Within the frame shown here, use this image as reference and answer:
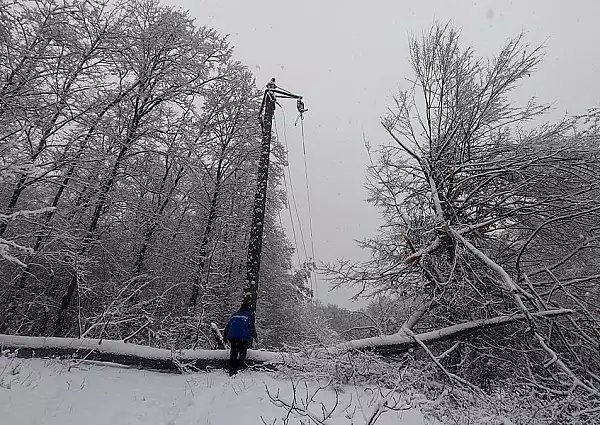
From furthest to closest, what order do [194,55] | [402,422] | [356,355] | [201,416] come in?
[194,55] < [356,355] < [201,416] < [402,422]

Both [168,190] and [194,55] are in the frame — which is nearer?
[194,55]

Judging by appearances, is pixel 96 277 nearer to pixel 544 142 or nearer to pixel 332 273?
pixel 332 273

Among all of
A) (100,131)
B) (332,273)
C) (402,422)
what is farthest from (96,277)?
(402,422)

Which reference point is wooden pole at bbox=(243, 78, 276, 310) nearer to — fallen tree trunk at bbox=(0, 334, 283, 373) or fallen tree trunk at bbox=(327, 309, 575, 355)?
fallen tree trunk at bbox=(0, 334, 283, 373)

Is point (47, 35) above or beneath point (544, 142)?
above

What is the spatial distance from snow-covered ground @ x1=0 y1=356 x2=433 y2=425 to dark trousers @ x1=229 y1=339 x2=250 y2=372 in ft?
0.65

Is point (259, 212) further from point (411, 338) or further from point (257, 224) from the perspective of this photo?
point (411, 338)

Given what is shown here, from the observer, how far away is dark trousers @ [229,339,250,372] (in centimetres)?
653

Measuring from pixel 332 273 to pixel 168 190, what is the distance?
766 centimetres

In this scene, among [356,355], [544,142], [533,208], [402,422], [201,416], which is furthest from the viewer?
[544,142]

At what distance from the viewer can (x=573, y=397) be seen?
4.46 metres

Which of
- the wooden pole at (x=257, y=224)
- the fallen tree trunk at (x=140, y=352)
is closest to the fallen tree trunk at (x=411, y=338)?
the fallen tree trunk at (x=140, y=352)

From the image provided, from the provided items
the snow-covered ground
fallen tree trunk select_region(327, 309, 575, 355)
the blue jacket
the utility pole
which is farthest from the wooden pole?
→ fallen tree trunk select_region(327, 309, 575, 355)

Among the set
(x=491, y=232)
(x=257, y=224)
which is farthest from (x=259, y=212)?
(x=491, y=232)
